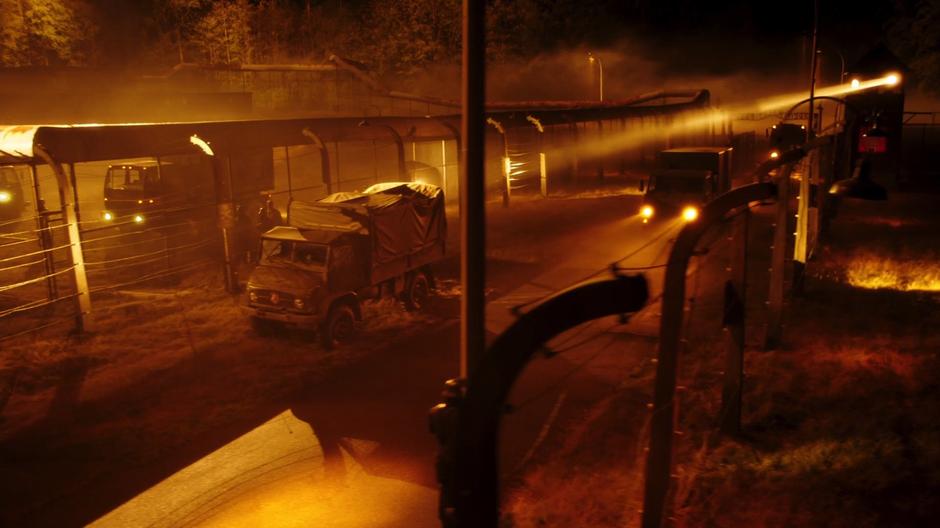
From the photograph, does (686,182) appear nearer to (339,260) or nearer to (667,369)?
(339,260)

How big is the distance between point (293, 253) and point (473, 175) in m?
8.56

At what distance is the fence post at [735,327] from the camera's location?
26.8 ft

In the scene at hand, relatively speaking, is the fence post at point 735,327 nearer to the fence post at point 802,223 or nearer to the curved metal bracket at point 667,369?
the curved metal bracket at point 667,369

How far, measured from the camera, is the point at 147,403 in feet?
35.7

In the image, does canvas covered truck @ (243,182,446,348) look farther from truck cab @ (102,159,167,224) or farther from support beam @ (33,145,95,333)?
truck cab @ (102,159,167,224)

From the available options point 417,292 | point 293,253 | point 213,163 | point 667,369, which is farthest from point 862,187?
point 213,163

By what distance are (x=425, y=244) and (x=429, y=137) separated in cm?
919

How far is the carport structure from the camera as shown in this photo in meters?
13.9

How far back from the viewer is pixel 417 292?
624 inches

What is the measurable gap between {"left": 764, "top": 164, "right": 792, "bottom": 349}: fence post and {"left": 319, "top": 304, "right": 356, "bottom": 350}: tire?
7.51 m

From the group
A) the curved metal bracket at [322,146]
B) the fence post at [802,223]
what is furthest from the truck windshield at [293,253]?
the fence post at [802,223]

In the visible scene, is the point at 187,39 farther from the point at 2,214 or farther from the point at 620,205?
the point at 620,205

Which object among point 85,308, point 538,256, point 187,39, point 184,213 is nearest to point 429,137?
point 538,256

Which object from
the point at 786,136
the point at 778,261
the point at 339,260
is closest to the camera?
the point at 778,261
